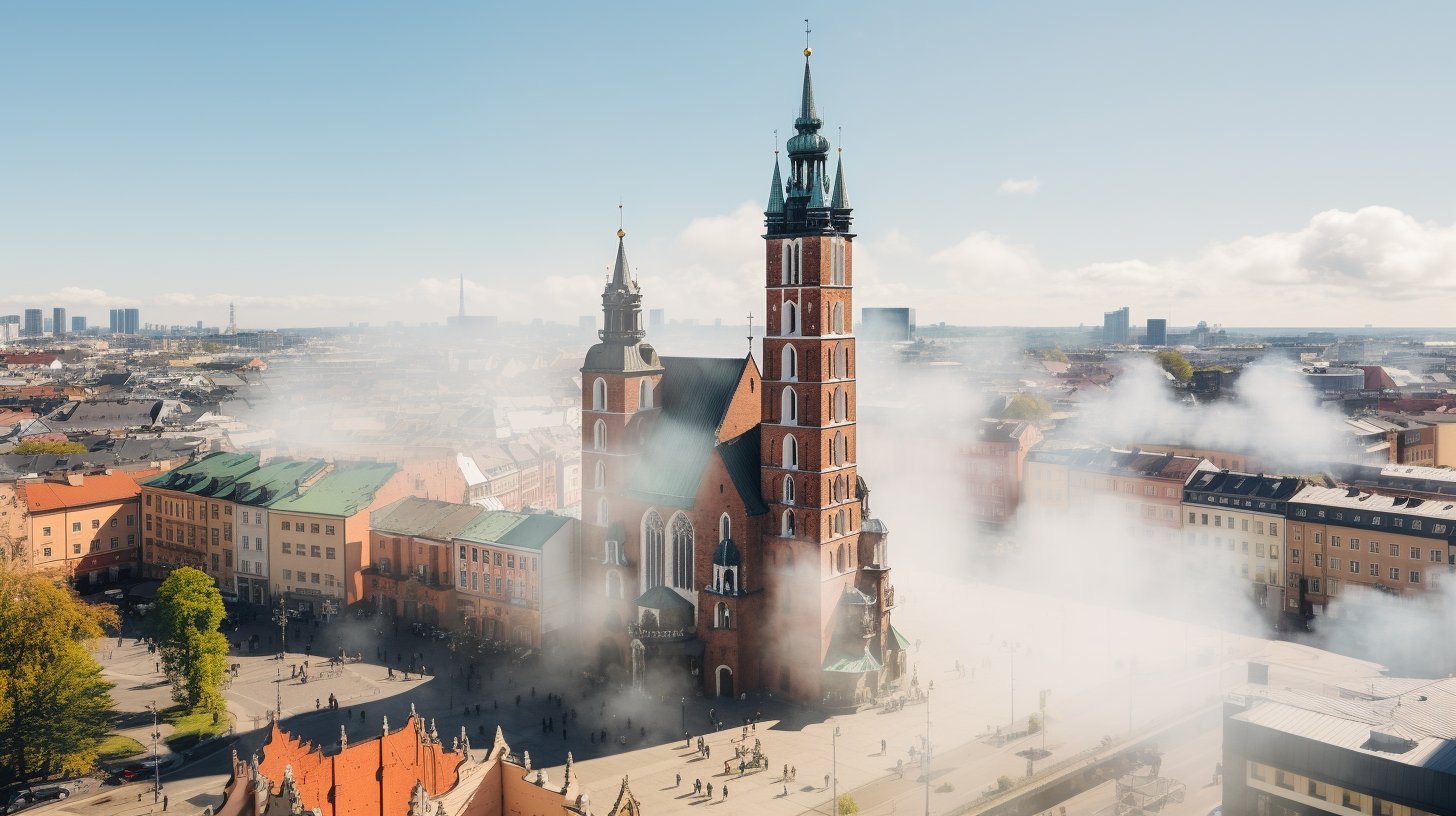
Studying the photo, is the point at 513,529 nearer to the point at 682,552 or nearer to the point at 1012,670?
the point at 682,552

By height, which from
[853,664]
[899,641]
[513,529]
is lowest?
[853,664]

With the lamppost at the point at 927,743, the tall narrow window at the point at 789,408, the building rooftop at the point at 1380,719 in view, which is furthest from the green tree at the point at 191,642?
the building rooftop at the point at 1380,719

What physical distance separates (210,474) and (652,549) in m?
54.4

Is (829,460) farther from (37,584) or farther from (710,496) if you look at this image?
(37,584)

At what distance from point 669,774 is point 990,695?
76.3 feet

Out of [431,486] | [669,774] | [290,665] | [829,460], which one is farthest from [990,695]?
[431,486]

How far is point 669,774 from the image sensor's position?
55875mm

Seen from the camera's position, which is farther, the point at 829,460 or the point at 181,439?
the point at 181,439

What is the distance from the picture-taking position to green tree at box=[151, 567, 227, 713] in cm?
6281

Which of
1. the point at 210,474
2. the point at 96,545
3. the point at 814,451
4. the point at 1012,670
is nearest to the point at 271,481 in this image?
the point at 210,474

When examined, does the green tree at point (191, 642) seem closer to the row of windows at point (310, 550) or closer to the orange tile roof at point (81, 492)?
the row of windows at point (310, 550)

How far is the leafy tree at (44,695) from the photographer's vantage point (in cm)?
5509

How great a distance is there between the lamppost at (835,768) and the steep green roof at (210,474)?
67190 millimetres

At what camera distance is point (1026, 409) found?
16938 centimetres
